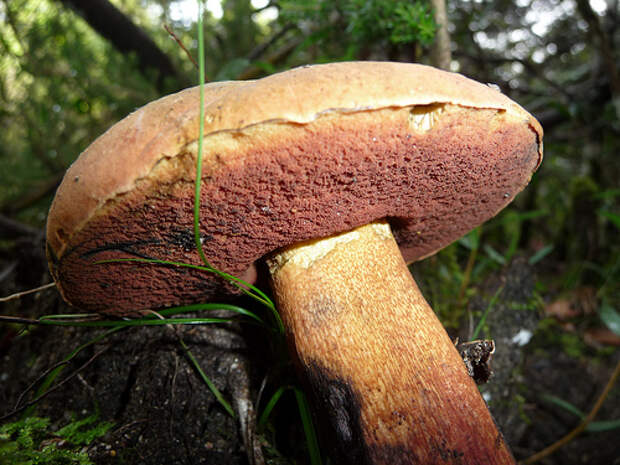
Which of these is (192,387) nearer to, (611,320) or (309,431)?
(309,431)

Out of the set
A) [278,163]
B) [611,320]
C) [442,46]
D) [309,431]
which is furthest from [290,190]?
[611,320]

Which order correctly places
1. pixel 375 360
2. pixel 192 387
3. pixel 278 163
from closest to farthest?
pixel 278 163 < pixel 375 360 < pixel 192 387

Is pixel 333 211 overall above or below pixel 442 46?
below

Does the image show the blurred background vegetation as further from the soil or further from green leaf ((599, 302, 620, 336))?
the soil

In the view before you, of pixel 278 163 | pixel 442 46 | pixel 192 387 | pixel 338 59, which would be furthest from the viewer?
pixel 338 59

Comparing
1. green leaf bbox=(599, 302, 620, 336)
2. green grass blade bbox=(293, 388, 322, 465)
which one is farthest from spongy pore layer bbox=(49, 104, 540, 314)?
green leaf bbox=(599, 302, 620, 336)

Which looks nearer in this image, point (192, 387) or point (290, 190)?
point (290, 190)

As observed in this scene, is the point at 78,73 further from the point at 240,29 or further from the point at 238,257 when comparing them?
the point at 238,257
